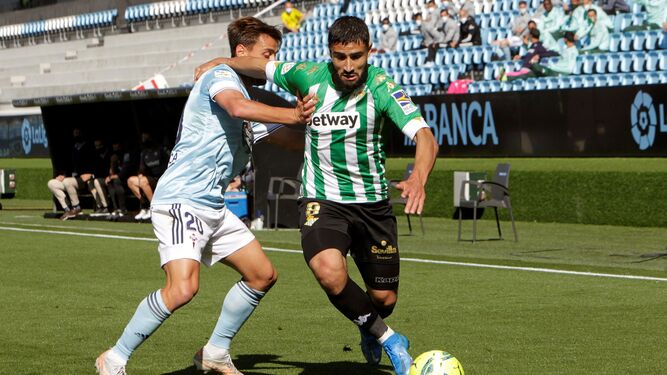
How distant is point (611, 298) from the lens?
10633mm

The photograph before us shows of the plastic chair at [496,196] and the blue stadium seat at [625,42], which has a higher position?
the blue stadium seat at [625,42]

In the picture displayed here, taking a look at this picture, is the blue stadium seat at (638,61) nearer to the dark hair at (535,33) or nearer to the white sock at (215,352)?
the dark hair at (535,33)

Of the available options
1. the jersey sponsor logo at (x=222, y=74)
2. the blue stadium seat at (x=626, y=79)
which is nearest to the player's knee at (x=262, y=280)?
the jersey sponsor logo at (x=222, y=74)

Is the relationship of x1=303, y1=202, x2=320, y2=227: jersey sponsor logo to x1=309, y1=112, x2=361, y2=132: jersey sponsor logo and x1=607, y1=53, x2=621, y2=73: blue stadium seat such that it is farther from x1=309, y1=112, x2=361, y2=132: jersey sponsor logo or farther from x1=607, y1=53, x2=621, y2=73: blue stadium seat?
x1=607, y1=53, x2=621, y2=73: blue stadium seat

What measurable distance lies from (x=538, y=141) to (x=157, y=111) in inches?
292

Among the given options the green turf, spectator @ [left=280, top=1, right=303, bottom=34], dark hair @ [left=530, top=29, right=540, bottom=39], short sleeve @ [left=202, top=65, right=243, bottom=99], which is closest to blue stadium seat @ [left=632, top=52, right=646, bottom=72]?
dark hair @ [left=530, top=29, right=540, bottom=39]

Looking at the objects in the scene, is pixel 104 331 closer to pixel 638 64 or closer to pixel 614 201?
pixel 614 201

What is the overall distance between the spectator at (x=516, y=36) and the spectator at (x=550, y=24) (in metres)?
0.87

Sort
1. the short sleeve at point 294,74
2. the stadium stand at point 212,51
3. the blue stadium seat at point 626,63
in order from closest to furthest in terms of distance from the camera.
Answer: the short sleeve at point 294,74
the blue stadium seat at point 626,63
the stadium stand at point 212,51

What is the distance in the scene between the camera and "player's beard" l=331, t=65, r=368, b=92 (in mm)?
6734

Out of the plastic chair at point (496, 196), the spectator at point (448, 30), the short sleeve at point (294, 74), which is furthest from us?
the spectator at point (448, 30)

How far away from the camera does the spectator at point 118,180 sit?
2333cm

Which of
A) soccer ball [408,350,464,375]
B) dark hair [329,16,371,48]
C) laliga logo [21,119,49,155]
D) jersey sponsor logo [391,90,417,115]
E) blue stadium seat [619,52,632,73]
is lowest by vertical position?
laliga logo [21,119,49,155]

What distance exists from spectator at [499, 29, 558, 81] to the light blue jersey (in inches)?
675
